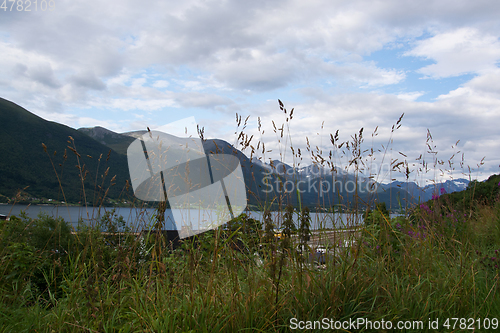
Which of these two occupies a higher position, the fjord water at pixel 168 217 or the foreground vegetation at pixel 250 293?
the fjord water at pixel 168 217

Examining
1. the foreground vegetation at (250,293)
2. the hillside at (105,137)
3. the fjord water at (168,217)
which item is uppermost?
the hillside at (105,137)

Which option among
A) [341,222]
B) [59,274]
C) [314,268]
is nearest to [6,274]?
[59,274]

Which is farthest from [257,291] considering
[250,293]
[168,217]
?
[168,217]

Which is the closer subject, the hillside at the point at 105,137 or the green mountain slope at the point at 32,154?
the green mountain slope at the point at 32,154

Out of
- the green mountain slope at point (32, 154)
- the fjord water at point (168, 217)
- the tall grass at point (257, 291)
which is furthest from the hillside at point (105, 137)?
the tall grass at point (257, 291)

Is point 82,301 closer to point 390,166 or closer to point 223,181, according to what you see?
point 223,181

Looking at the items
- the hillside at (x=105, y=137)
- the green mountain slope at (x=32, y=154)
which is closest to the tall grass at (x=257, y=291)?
the green mountain slope at (x=32, y=154)

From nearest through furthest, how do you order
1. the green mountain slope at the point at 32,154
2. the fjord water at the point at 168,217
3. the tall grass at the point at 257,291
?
the tall grass at the point at 257,291, the fjord water at the point at 168,217, the green mountain slope at the point at 32,154

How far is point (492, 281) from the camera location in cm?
221

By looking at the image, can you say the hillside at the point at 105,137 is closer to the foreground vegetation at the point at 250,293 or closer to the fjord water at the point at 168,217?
the fjord water at the point at 168,217

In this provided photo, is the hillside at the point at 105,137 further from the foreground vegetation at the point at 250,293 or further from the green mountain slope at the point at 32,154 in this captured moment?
the foreground vegetation at the point at 250,293

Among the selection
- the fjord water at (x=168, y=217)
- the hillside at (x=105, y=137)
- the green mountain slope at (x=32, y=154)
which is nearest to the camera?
the fjord water at (x=168, y=217)

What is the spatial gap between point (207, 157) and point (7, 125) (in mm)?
128665

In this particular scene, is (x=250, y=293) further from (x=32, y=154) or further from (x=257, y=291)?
(x=32, y=154)
